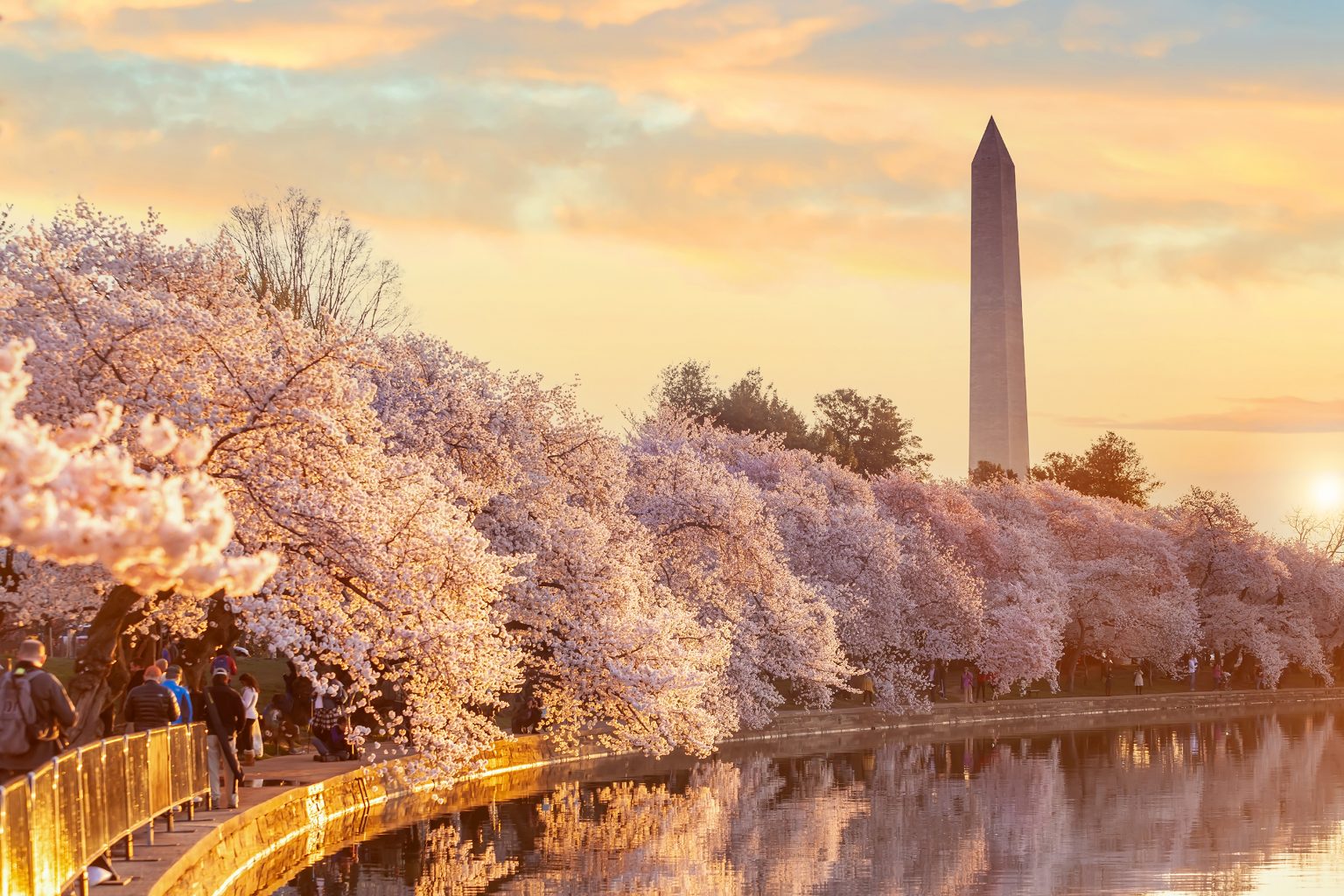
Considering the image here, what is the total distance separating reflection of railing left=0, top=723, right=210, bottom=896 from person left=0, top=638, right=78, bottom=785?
0.31m

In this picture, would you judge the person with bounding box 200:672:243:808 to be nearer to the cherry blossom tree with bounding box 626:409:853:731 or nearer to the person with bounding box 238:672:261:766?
the person with bounding box 238:672:261:766

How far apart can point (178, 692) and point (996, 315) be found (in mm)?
77711

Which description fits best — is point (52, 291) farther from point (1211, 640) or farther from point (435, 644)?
point (1211, 640)

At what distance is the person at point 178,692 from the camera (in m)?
21.0

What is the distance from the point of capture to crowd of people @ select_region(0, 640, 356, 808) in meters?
14.6

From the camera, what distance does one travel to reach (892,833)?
104ft

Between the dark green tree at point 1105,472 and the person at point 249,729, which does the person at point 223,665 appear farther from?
the dark green tree at point 1105,472

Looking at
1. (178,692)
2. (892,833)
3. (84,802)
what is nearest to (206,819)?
(178,692)

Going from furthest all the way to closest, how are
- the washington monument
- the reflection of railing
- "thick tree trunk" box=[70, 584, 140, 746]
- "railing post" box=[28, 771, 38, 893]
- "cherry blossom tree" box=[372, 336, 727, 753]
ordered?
the washington monument, "cherry blossom tree" box=[372, 336, 727, 753], "thick tree trunk" box=[70, 584, 140, 746], "railing post" box=[28, 771, 38, 893], the reflection of railing

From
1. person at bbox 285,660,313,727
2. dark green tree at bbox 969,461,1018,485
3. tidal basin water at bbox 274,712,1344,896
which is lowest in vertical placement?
tidal basin water at bbox 274,712,1344,896

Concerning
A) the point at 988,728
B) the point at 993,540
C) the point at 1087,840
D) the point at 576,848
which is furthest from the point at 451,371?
the point at 993,540

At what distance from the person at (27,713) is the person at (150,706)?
513 cm

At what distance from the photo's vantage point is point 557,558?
34.8 m

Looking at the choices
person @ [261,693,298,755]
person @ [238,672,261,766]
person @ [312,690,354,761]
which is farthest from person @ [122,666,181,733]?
person @ [261,693,298,755]
